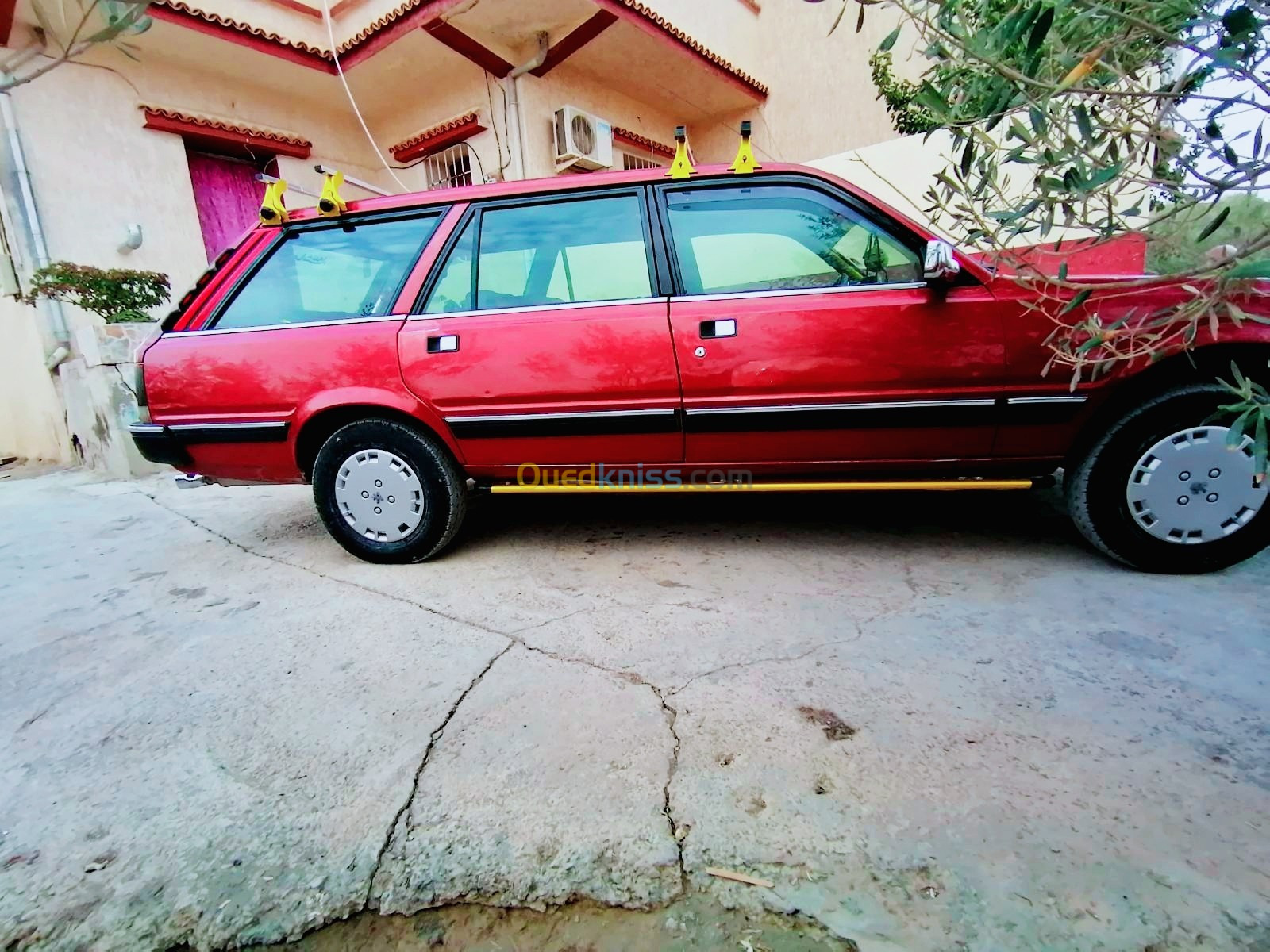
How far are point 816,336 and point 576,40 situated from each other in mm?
4794

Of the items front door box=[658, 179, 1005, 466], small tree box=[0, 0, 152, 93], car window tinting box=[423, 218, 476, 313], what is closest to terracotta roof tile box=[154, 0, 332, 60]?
car window tinting box=[423, 218, 476, 313]

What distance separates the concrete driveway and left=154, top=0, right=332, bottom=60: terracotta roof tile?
16.1 feet

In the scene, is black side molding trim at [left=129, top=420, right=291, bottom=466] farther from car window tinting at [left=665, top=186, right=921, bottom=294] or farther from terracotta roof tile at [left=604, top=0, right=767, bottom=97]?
terracotta roof tile at [left=604, top=0, right=767, bottom=97]

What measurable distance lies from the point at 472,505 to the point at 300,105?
5.51 meters

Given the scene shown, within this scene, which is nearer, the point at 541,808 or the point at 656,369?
the point at 541,808

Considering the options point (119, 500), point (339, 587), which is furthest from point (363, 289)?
point (119, 500)

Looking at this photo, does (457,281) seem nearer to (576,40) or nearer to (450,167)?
(576,40)

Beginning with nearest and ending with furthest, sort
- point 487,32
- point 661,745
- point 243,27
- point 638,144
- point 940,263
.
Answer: point 661,745, point 940,263, point 243,27, point 487,32, point 638,144

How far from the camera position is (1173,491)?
2.14 meters

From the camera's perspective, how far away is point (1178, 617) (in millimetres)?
1926

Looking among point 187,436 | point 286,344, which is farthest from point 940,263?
point 187,436

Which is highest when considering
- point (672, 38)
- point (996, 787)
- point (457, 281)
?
point (672, 38)

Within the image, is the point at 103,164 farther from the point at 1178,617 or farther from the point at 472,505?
the point at 1178,617

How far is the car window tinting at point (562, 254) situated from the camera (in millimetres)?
2463
